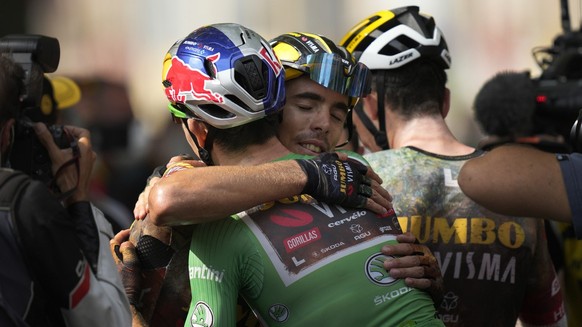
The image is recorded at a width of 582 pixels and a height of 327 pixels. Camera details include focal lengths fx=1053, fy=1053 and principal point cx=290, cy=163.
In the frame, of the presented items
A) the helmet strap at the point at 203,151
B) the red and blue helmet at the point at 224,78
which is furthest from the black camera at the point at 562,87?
the helmet strap at the point at 203,151

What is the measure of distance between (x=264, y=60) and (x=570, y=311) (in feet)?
9.35

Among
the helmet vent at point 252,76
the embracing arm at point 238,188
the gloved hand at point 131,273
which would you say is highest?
the helmet vent at point 252,76

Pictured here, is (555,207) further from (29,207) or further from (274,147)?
(29,207)

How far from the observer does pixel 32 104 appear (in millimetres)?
3480

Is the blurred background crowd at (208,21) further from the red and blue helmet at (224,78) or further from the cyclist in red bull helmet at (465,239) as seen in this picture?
the red and blue helmet at (224,78)

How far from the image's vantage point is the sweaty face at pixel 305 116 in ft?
Result: 13.6

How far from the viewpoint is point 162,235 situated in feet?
12.2

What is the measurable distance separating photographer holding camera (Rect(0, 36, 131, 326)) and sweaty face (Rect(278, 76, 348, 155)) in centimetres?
98

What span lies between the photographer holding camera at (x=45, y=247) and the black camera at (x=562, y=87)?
4.84 feet

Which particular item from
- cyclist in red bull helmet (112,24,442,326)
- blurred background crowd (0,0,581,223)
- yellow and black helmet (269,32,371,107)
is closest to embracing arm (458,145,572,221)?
cyclist in red bull helmet (112,24,442,326)

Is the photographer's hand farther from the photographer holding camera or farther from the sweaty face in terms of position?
the sweaty face

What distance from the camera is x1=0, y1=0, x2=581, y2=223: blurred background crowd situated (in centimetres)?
1240

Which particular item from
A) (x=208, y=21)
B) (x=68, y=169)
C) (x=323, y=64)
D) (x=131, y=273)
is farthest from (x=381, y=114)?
(x=208, y=21)

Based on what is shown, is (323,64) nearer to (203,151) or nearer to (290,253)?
(203,151)
